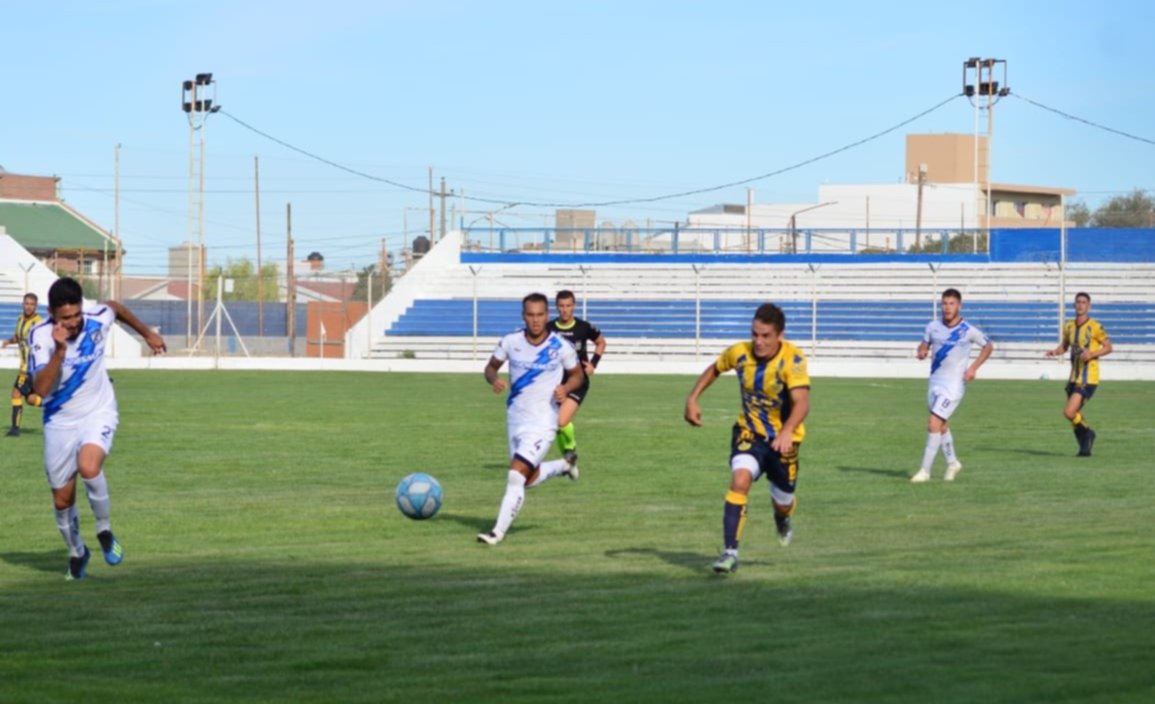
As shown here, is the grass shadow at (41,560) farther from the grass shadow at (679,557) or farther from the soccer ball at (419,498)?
the grass shadow at (679,557)

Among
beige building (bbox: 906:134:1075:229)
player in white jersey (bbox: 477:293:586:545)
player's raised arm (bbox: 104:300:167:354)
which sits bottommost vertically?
player in white jersey (bbox: 477:293:586:545)

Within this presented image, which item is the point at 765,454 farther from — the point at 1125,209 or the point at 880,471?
the point at 1125,209

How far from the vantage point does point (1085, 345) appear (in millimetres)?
23625

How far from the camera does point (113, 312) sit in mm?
11969

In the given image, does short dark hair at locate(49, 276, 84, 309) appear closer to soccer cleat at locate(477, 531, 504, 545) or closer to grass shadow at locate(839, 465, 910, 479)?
soccer cleat at locate(477, 531, 504, 545)

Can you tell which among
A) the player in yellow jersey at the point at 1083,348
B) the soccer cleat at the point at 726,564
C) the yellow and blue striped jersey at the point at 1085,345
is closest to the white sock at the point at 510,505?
the soccer cleat at the point at 726,564

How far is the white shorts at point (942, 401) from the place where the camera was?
19250 mm

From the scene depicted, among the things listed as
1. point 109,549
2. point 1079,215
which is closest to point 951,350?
point 109,549

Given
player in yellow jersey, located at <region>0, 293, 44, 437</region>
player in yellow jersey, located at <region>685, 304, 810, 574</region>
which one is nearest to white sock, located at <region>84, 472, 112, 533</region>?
player in yellow jersey, located at <region>685, 304, 810, 574</region>

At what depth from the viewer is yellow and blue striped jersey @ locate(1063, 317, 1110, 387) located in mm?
23484

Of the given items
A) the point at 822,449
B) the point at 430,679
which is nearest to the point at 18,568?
the point at 430,679

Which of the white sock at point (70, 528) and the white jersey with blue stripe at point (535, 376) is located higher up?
the white jersey with blue stripe at point (535, 376)

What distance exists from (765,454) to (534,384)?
2845 mm

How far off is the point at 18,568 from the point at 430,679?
5034mm
